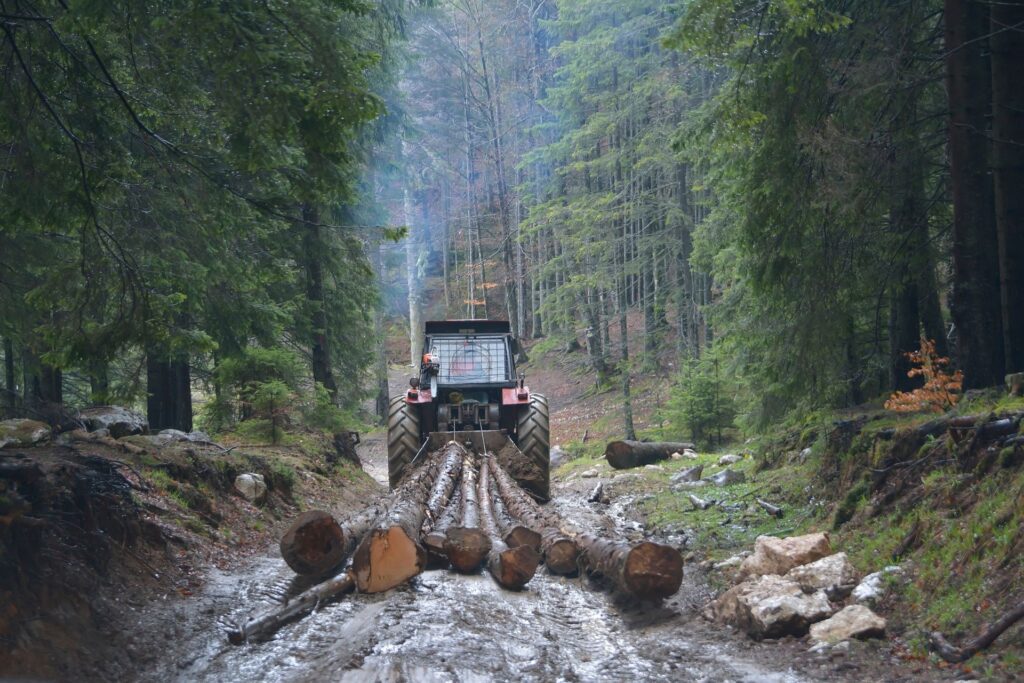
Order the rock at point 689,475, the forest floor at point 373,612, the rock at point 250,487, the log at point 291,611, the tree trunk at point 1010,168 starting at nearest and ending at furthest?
the forest floor at point 373,612 < the log at point 291,611 < the tree trunk at point 1010,168 < the rock at point 250,487 < the rock at point 689,475

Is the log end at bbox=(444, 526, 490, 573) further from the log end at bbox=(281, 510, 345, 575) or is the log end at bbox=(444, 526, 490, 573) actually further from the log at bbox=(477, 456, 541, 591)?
the log end at bbox=(281, 510, 345, 575)

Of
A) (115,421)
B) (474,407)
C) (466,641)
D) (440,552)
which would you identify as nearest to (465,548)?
(440,552)

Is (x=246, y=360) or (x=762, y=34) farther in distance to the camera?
(x=246, y=360)

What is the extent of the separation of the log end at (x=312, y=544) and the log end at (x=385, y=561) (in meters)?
0.25

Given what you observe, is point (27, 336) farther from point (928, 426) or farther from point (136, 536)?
point (928, 426)

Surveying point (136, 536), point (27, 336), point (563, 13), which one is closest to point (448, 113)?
point (563, 13)

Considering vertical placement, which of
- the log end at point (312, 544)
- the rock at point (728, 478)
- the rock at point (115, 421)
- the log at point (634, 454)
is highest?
the rock at point (115, 421)

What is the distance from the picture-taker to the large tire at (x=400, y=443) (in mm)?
13203

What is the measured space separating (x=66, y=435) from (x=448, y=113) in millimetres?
30119

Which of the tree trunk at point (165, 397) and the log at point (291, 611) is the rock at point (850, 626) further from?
the tree trunk at point (165, 397)

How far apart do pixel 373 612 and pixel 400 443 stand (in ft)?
23.8

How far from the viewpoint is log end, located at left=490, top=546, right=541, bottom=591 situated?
22.8 ft

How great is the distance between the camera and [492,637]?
5684 millimetres

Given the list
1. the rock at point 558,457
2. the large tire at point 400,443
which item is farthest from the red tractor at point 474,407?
the rock at point 558,457
